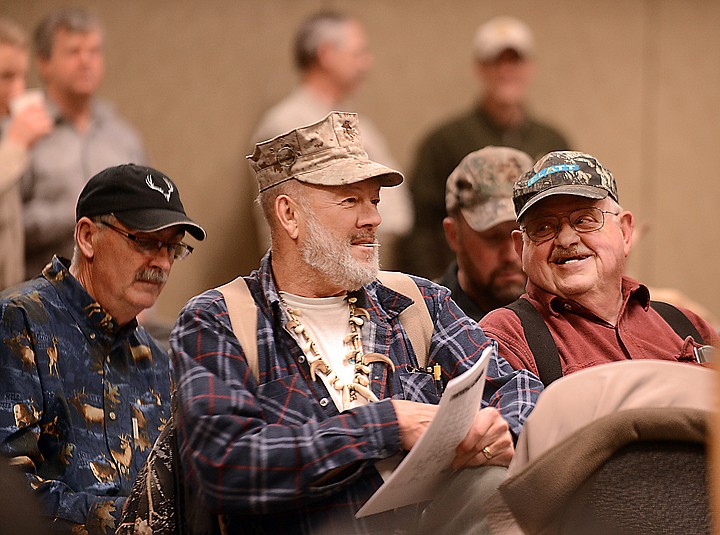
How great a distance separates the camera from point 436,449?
199 cm

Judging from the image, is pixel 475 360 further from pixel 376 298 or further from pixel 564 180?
pixel 564 180

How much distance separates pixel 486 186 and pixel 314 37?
206 cm

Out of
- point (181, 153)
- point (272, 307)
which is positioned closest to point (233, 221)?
point (181, 153)

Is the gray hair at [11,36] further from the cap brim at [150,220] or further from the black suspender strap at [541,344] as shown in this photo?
the black suspender strap at [541,344]

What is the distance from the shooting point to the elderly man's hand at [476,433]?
79.7 inches

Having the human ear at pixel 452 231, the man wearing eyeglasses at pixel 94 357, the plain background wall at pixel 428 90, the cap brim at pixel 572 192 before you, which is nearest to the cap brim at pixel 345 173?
the cap brim at pixel 572 192

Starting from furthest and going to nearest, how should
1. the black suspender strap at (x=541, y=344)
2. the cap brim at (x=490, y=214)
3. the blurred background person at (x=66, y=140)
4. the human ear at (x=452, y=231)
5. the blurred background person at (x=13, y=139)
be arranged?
1. the blurred background person at (x=66, y=140)
2. the blurred background person at (x=13, y=139)
3. the human ear at (x=452, y=231)
4. the cap brim at (x=490, y=214)
5. the black suspender strap at (x=541, y=344)

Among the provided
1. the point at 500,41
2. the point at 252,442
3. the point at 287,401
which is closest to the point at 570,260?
the point at 287,401

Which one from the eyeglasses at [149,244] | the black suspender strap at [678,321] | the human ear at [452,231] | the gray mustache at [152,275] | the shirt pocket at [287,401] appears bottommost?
the black suspender strap at [678,321]

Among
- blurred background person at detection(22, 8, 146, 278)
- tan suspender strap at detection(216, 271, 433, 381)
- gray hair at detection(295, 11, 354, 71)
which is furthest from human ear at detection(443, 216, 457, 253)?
gray hair at detection(295, 11, 354, 71)

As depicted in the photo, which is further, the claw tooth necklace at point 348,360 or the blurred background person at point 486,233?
the blurred background person at point 486,233

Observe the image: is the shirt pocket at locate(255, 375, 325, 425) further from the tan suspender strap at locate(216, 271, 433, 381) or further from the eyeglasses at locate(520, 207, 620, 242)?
the eyeglasses at locate(520, 207, 620, 242)

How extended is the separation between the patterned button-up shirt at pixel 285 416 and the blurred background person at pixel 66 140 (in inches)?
79.9

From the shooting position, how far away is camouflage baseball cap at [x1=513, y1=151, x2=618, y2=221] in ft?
8.18
